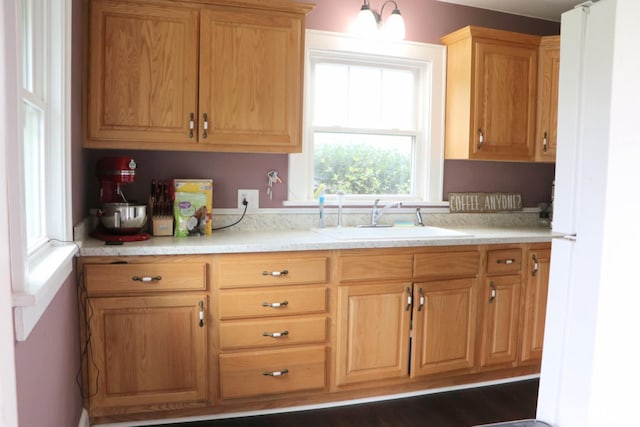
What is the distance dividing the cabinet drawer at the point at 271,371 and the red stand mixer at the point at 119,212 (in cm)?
73

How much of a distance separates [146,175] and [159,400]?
1.17 metres

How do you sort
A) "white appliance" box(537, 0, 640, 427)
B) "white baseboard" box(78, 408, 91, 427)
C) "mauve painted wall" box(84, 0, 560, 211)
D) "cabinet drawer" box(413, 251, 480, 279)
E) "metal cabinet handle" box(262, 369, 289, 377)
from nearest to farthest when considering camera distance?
"white appliance" box(537, 0, 640, 427) < "white baseboard" box(78, 408, 91, 427) < "metal cabinet handle" box(262, 369, 289, 377) < "cabinet drawer" box(413, 251, 480, 279) < "mauve painted wall" box(84, 0, 560, 211)

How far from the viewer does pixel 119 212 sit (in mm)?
2219

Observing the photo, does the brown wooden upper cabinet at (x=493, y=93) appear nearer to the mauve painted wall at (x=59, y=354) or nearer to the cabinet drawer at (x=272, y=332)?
the cabinet drawer at (x=272, y=332)

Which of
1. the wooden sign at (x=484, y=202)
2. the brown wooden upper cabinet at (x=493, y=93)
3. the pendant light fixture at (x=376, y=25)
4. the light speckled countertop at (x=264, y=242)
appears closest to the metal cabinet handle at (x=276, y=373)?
the light speckled countertop at (x=264, y=242)

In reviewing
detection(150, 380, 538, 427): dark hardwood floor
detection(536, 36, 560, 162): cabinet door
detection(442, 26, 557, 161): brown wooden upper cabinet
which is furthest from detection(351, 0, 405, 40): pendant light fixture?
detection(150, 380, 538, 427): dark hardwood floor

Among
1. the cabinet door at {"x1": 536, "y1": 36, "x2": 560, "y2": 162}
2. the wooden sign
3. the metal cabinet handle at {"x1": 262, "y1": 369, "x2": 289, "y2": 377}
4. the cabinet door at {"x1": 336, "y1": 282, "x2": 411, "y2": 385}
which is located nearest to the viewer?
the metal cabinet handle at {"x1": 262, "y1": 369, "x2": 289, "y2": 377}

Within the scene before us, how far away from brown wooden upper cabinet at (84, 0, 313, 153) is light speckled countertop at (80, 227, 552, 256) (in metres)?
0.47

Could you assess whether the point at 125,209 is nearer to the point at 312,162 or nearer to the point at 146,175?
the point at 146,175

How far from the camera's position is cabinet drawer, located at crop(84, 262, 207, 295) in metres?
2.09

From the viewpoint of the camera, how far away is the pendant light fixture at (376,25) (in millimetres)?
2838

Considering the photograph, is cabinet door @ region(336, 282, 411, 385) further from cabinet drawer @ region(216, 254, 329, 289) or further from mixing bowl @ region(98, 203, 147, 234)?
mixing bowl @ region(98, 203, 147, 234)

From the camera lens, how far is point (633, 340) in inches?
25.0

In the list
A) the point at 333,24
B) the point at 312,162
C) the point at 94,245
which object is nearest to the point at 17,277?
the point at 94,245
